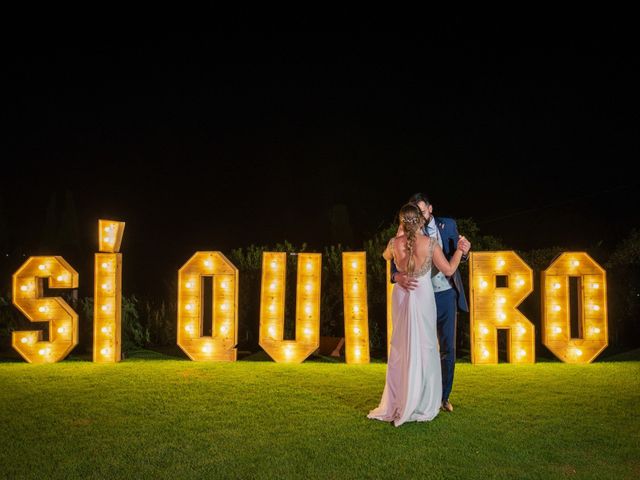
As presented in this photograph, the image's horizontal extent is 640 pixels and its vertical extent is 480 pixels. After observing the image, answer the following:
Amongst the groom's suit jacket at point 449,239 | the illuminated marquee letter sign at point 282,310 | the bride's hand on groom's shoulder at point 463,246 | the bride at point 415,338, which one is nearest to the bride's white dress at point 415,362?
the bride at point 415,338

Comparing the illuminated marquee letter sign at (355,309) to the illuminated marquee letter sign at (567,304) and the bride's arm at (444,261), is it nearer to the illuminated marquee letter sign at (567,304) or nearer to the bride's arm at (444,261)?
the illuminated marquee letter sign at (567,304)

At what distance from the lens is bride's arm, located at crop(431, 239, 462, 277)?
6.27m

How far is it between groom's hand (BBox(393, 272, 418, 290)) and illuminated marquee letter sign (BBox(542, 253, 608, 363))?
4.19 m

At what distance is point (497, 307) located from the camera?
9.44 meters

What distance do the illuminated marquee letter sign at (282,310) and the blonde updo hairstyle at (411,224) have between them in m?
3.82

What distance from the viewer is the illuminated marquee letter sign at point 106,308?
9.74 metres

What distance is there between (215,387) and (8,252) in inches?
402

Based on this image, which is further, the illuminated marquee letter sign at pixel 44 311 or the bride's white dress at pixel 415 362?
the illuminated marquee letter sign at pixel 44 311

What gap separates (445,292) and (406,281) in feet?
2.37

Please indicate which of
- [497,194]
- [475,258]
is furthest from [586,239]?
[475,258]

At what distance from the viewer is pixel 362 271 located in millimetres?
9758

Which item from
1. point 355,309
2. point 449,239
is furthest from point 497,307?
point 449,239

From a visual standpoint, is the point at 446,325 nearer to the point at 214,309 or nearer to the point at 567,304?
the point at 567,304

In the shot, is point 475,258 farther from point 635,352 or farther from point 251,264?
point 251,264
